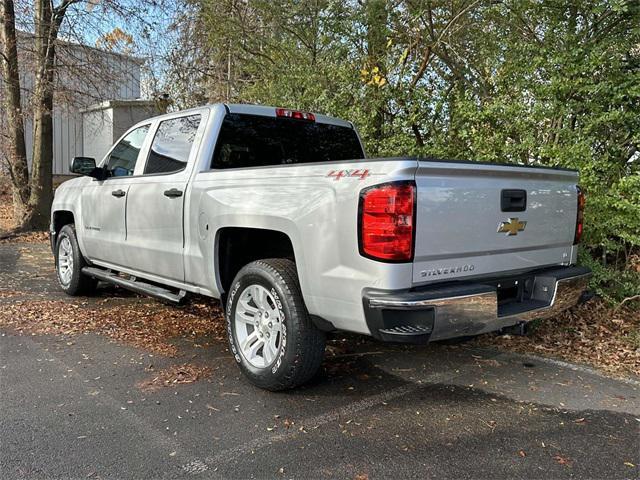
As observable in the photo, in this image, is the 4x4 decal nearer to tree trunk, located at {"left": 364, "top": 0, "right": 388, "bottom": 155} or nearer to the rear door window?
the rear door window

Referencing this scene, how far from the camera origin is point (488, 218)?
3295 millimetres

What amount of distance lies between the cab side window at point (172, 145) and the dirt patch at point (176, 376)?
1612 millimetres

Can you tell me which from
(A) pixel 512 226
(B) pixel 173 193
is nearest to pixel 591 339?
(A) pixel 512 226

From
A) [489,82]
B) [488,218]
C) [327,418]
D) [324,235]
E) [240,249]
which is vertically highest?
[489,82]

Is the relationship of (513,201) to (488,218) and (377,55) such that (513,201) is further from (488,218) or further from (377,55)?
(377,55)

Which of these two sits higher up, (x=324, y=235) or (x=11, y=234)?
(x=324, y=235)

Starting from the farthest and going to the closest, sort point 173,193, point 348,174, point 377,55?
point 377,55, point 173,193, point 348,174

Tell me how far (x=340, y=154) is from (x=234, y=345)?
219cm

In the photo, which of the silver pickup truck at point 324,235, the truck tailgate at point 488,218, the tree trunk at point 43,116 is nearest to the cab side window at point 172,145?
the silver pickup truck at point 324,235

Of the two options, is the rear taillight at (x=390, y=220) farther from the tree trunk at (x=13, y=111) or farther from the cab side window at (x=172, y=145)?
the tree trunk at (x=13, y=111)

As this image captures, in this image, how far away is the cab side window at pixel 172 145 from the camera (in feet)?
15.1

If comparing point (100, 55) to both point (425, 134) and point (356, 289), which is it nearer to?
point (425, 134)

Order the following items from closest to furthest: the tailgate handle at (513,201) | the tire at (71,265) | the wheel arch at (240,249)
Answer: the tailgate handle at (513,201) < the wheel arch at (240,249) < the tire at (71,265)

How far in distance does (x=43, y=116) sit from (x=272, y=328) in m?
10.9
